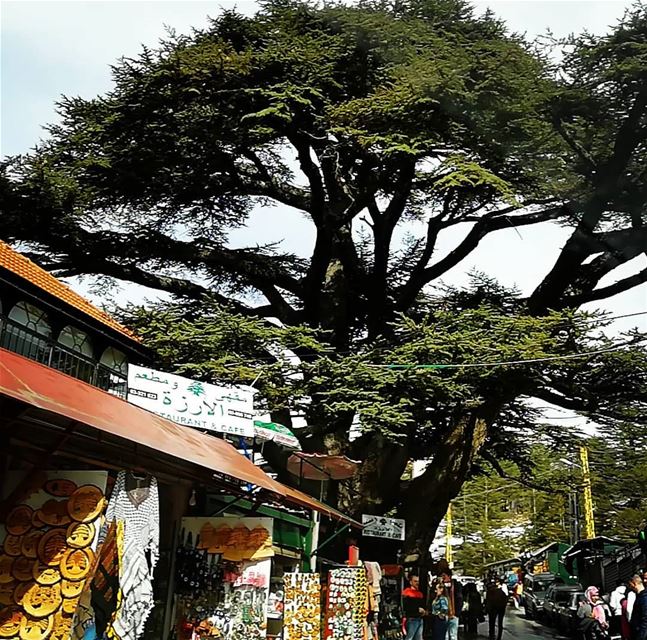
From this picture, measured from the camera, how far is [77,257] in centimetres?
1883

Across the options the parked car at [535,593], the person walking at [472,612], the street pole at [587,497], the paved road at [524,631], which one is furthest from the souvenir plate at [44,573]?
the street pole at [587,497]

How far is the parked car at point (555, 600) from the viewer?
81.2 ft

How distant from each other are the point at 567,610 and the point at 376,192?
1388cm

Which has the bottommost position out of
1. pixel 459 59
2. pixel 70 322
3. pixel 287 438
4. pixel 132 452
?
pixel 132 452

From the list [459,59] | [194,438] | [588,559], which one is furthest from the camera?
[588,559]

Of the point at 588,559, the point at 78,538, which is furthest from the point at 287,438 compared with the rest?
the point at 588,559

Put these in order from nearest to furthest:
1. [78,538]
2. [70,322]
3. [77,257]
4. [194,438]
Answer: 1. [78,538]
2. [194,438]
3. [70,322]
4. [77,257]

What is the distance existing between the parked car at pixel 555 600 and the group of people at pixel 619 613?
5.89 metres

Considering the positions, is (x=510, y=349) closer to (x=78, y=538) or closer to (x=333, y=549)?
(x=333, y=549)

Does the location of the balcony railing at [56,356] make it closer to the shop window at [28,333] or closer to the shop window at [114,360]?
the shop window at [28,333]

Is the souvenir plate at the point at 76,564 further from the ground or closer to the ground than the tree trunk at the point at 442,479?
closer to the ground

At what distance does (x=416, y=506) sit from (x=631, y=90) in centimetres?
1019

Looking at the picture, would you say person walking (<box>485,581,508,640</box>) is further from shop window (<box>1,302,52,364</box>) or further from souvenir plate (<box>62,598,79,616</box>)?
souvenir plate (<box>62,598,79,616</box>)

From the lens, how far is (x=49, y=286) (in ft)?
48.2
